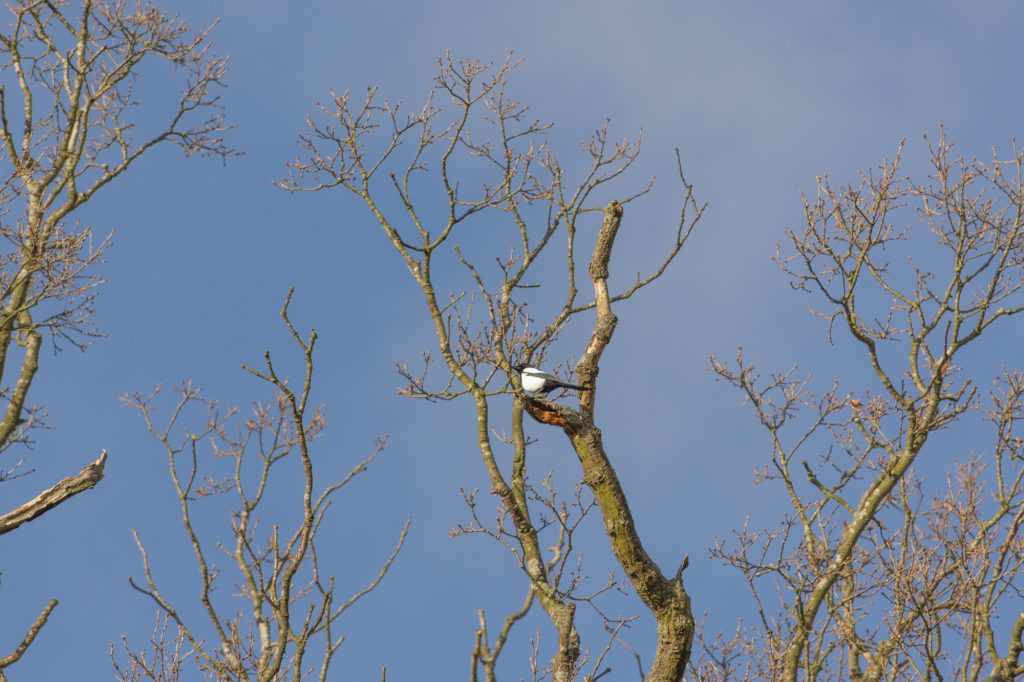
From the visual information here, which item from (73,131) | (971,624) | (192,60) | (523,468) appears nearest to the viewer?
(971,624)

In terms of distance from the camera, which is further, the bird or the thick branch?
the bird

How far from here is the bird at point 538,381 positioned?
922cm

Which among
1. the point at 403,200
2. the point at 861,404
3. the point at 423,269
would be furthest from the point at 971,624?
the point at 403,200

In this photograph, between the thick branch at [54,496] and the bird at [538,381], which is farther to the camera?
the bird at [538,381]

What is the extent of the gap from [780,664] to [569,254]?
419 cm

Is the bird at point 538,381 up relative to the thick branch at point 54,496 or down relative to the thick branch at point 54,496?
up

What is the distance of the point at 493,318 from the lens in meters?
9.27

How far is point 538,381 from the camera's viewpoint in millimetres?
9312

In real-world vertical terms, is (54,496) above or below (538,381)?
below

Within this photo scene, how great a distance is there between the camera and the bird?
9219 millimetres

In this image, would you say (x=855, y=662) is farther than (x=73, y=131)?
No

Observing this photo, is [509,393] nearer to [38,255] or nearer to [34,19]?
[38,255]

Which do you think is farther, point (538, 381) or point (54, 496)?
point (538, 381)

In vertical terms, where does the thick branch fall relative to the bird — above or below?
below
